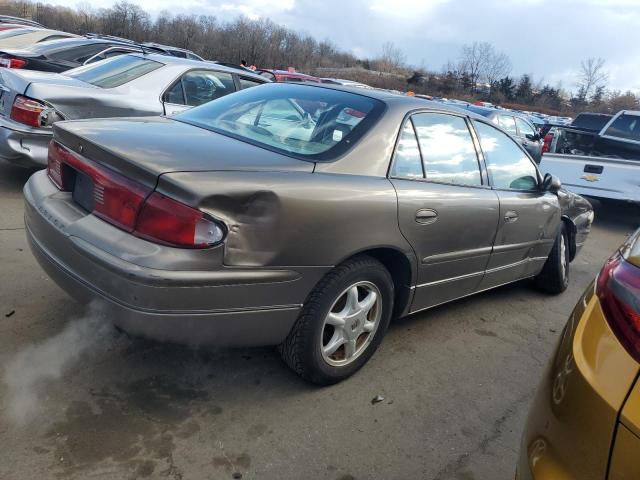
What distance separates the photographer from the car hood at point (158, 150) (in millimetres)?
2311

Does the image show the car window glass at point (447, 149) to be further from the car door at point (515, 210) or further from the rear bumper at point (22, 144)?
the rear bumper at point (22, 144)

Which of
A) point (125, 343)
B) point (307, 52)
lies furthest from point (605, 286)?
point (307, 52)

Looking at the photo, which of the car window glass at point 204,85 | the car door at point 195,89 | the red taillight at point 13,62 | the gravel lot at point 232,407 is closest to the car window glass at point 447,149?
the gravel lot at point 232,407

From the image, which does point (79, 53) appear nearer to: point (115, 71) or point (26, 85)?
point (115, 71)

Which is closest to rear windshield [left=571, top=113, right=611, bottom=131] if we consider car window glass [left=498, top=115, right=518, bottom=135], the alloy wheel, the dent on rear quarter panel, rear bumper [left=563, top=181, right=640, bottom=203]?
car window glass [left=498, top=115, right=518, bottom=135]

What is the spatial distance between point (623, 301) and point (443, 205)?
168cm

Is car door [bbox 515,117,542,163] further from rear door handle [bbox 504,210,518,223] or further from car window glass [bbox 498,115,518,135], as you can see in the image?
rear door handle [bbox 504,210,518,223]

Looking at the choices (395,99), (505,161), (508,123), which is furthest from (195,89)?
(508,123)

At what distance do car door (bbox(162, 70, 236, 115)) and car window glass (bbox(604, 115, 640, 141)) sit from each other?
288 inches

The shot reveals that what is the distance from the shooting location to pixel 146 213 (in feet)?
7.36

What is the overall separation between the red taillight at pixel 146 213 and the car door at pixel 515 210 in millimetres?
2306

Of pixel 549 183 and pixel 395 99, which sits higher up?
pixel 395 99

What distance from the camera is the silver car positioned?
5.21 meters

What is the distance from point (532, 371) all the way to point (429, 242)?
116 cm
